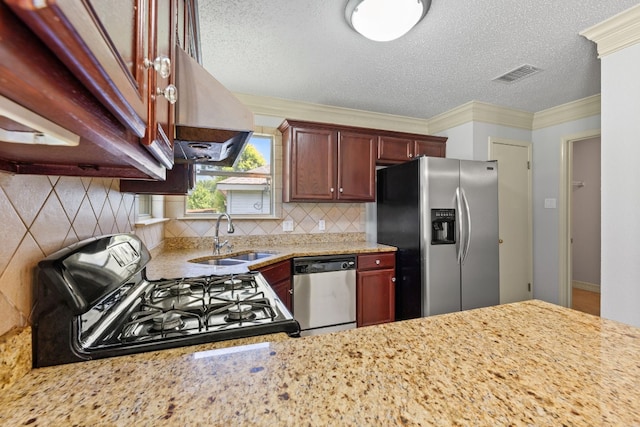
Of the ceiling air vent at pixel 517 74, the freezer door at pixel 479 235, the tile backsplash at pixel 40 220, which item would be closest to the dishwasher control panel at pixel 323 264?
the freezer door at pixel 479 235

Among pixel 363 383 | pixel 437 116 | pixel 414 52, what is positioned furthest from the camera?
pixel 437 116

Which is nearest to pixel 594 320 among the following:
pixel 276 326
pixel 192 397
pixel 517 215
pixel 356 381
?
pixel 356 381

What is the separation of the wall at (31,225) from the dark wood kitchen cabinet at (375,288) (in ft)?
7.03

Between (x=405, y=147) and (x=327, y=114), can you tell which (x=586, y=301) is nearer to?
(x=405, y=147)

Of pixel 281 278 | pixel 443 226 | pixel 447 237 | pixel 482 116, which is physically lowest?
pixel 281 278

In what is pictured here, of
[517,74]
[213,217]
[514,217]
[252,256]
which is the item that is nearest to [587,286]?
[514,217]

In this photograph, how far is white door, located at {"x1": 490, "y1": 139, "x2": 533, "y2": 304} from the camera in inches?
134

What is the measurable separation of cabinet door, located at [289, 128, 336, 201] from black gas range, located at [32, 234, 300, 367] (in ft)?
5.49

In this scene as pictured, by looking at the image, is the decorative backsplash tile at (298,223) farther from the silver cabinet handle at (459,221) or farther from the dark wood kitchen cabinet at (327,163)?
the silver cabinet handle at (459,221)

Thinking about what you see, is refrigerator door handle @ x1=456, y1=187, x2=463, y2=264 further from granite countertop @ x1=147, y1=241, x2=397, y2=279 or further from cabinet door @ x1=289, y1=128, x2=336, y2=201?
cabinet door @ x1=289, y1=128, x2=336, y2=201

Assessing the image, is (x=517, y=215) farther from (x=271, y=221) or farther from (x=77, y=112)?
(x=77, y=112)

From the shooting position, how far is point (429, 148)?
11.3ft

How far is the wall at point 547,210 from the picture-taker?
3.36m

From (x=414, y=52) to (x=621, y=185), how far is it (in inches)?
62.1
